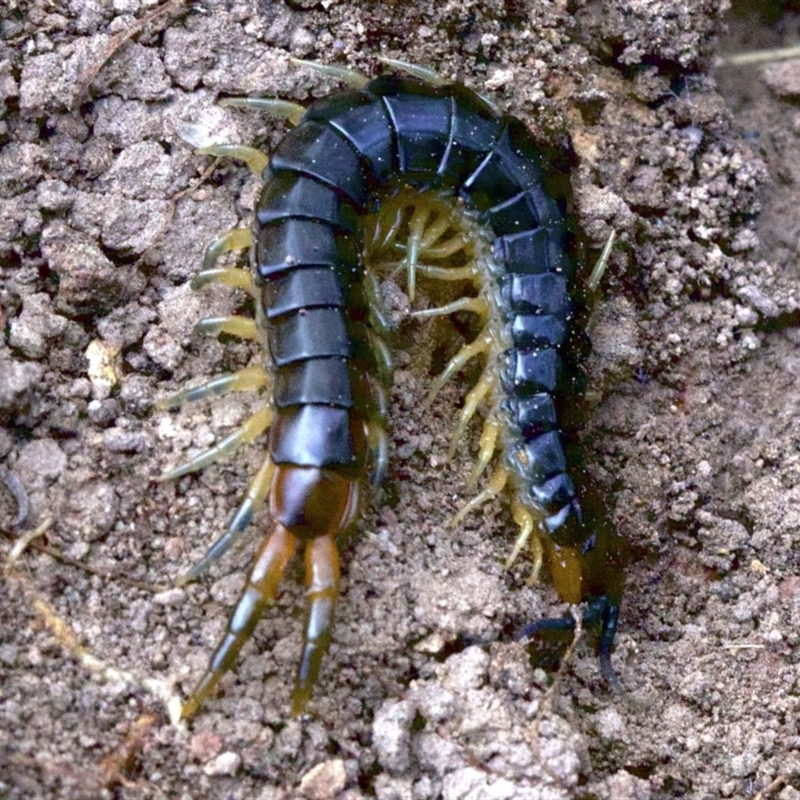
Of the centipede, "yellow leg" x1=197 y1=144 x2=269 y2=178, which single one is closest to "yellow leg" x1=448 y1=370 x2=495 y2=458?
the centipede

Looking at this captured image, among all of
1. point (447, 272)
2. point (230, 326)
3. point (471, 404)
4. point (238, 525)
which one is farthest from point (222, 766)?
point (447, 272)

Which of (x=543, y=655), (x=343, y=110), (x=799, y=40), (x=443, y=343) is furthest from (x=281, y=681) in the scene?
(x=799, y=40)

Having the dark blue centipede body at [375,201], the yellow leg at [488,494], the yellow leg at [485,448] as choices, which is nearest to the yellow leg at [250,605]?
the dark blue centipede body at [375,201]

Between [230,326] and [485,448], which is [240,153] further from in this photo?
[485,448]

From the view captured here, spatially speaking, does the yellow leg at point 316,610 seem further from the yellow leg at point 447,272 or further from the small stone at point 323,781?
the yellow leg at point 447,272

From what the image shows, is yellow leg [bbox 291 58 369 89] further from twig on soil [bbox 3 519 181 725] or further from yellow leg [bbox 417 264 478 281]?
twig on soil [bbox 3 519 181 725]

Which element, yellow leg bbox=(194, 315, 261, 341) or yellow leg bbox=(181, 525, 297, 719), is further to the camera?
yellow leg bbox=(194, 315, 261, 341)

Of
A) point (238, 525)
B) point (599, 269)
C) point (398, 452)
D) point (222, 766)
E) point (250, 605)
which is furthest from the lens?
point (599, 269)
